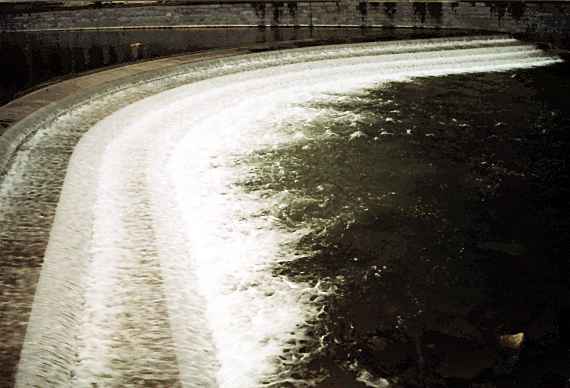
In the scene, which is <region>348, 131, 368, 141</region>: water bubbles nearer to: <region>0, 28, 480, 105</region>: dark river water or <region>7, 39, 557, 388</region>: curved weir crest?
<region>7, 39, 557, 388</region>: curved weir crest

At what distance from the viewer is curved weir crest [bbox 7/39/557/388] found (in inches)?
115

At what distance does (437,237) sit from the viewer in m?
4.58

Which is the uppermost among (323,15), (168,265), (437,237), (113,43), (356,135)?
(323,15)

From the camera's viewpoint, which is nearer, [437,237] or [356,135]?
[437,237]

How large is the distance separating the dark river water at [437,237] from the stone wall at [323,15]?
32.7ft

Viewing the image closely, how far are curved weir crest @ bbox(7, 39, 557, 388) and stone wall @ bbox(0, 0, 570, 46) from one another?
12031 millimetres

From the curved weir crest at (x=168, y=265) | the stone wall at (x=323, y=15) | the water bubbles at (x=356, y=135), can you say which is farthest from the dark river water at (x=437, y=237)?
the stone wall at (x=323, y=15)

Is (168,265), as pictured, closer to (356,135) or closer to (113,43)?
(356,135)

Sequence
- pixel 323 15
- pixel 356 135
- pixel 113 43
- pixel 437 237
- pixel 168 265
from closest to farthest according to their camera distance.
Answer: pixel 168 265 < pixel 437 237 < pixel 356 135 < pixel 113 43 < pixel 323 15

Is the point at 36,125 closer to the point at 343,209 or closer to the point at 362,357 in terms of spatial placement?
the point at 343,209

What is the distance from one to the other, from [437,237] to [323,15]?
653 inches

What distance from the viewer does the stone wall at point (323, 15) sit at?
16.7 meters

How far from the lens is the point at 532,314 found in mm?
3588

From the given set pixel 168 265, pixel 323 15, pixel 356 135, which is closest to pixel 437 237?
pixel 168 265
